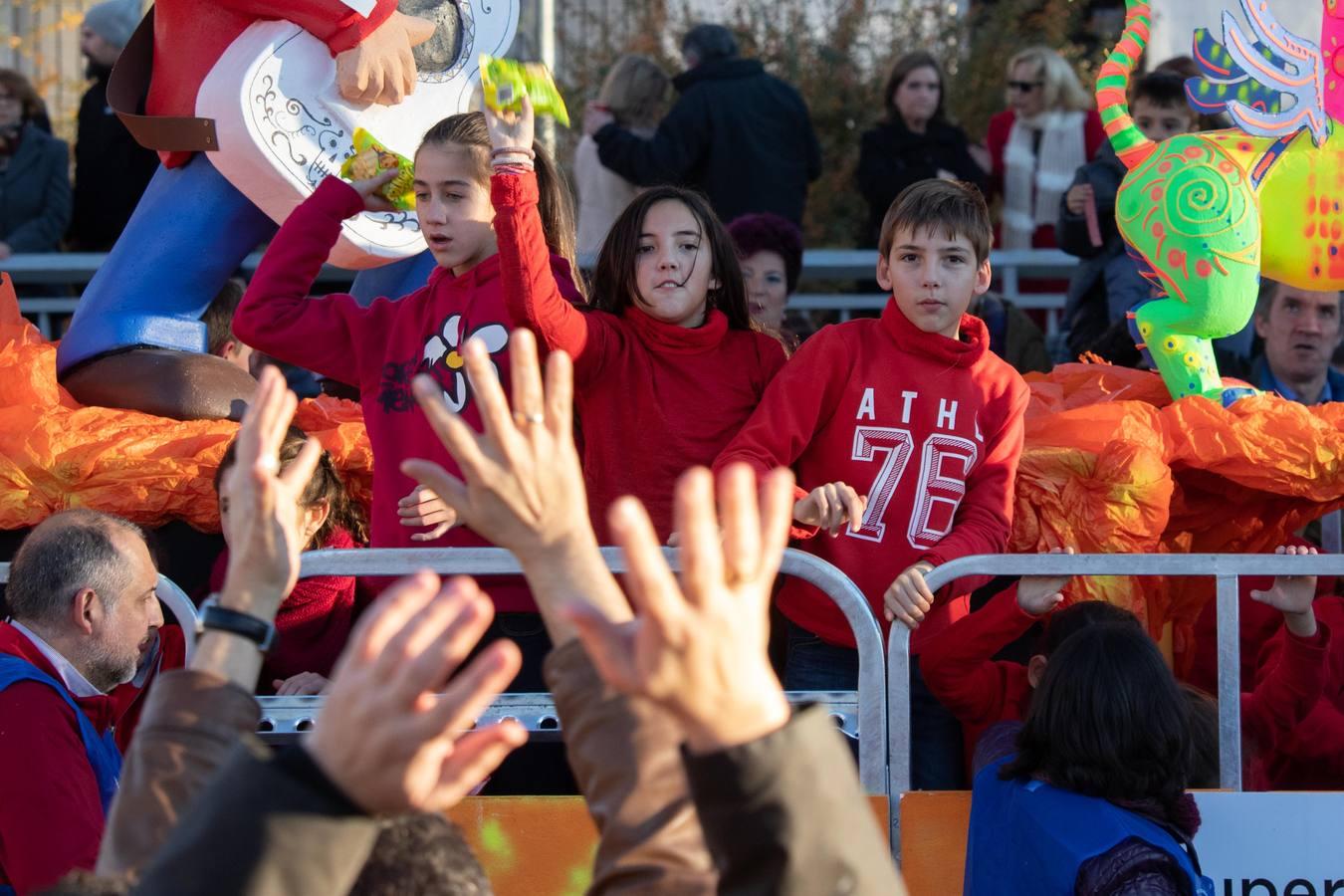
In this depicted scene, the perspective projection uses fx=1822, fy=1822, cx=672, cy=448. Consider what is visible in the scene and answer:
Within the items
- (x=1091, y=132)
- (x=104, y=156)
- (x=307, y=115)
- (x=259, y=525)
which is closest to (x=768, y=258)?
(x=307, y=115)

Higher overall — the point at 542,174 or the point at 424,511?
the point at 542,174

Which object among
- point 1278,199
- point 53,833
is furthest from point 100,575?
point 1278,199

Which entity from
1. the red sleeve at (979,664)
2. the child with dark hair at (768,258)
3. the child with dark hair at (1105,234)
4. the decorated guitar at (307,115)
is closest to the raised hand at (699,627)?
the red sleeve at (979,664)

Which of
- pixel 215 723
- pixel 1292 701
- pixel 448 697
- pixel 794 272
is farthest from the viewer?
pixel 794 272

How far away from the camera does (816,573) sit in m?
3.06

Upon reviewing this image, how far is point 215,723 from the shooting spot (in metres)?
1.73

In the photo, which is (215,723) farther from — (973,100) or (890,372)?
(973,100)

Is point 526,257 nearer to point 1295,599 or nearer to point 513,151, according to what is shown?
point 513,151

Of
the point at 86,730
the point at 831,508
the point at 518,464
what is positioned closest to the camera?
the point at 518,464

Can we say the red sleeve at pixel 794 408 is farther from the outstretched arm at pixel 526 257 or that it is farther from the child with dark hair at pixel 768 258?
the child with dark hair at pixel 768 258

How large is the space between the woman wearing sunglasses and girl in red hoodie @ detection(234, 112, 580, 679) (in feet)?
11.9

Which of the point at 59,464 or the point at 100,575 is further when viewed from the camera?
the point at 59,464

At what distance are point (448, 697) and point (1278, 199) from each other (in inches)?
129

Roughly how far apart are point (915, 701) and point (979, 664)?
0.23m
